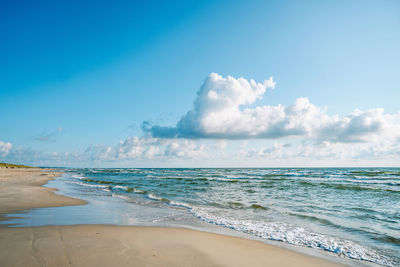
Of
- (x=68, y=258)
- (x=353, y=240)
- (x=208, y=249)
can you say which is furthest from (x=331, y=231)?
(x=68, y=258)

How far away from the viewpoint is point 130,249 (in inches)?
200

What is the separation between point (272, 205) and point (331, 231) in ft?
15.7

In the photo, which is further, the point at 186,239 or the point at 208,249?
the point at 186,239

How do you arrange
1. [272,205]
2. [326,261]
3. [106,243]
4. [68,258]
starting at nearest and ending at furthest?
1. [68,258]
2. [326,261]
3. [106,243]
4. [272,205]

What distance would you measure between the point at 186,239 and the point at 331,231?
4867mm

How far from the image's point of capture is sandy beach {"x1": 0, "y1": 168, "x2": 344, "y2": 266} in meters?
4.39

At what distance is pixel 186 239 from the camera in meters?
6.14

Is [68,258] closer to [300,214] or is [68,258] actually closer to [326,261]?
[326,261]

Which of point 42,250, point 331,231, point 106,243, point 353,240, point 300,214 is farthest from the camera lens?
point 300,214

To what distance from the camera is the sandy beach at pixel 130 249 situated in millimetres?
4391

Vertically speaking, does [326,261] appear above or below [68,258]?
below

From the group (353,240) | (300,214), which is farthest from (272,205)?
(353,240)

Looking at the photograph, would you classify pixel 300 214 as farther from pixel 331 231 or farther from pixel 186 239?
pixel 186 239

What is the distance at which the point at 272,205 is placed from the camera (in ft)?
39.5
